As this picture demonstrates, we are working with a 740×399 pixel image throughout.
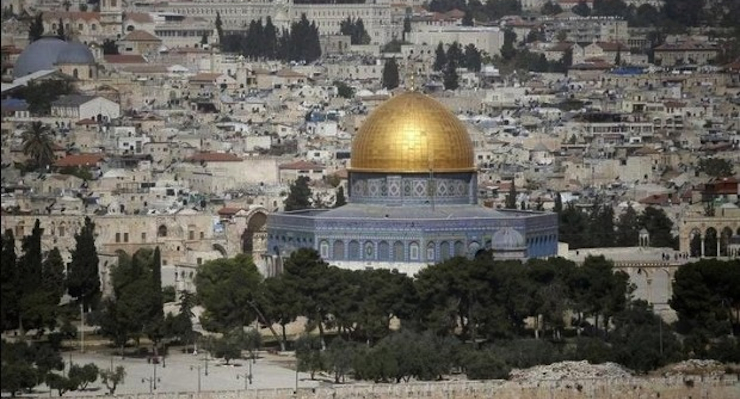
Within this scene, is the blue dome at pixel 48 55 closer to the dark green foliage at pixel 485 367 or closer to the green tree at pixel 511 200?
the green tree at pixel 511 200

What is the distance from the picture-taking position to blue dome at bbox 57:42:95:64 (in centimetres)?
11600

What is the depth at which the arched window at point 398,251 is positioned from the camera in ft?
208

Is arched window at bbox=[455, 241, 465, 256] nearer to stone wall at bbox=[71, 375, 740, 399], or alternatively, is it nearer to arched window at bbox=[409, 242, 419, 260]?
arched window at bbox=[409, 242, 419, 260]

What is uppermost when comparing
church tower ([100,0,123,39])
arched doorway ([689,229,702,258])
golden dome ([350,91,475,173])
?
church tower ([100,0,123,39])

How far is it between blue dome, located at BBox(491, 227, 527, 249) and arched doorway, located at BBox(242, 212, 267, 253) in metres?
6.78

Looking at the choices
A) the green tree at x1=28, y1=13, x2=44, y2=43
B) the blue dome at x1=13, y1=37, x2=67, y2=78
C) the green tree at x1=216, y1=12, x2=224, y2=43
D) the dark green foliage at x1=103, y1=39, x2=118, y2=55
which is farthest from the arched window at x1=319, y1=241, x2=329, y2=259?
the green tree at x1=216, y1=12, x2=224, y2=43

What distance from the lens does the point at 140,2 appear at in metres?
145

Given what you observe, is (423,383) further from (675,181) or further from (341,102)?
(341,102)

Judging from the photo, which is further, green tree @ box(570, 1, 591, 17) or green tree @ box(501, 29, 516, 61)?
green tree @ box(570, 1, 591, 17)

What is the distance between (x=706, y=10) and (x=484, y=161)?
4518 centimetres

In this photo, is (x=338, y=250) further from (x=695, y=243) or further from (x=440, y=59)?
(x=440, y=59)

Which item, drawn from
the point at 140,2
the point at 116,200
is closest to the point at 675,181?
the point at 116,200

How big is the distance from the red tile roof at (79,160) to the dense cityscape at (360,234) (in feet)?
0.50

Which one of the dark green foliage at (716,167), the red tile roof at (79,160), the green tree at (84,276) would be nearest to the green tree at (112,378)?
the green tree at (84,276)
